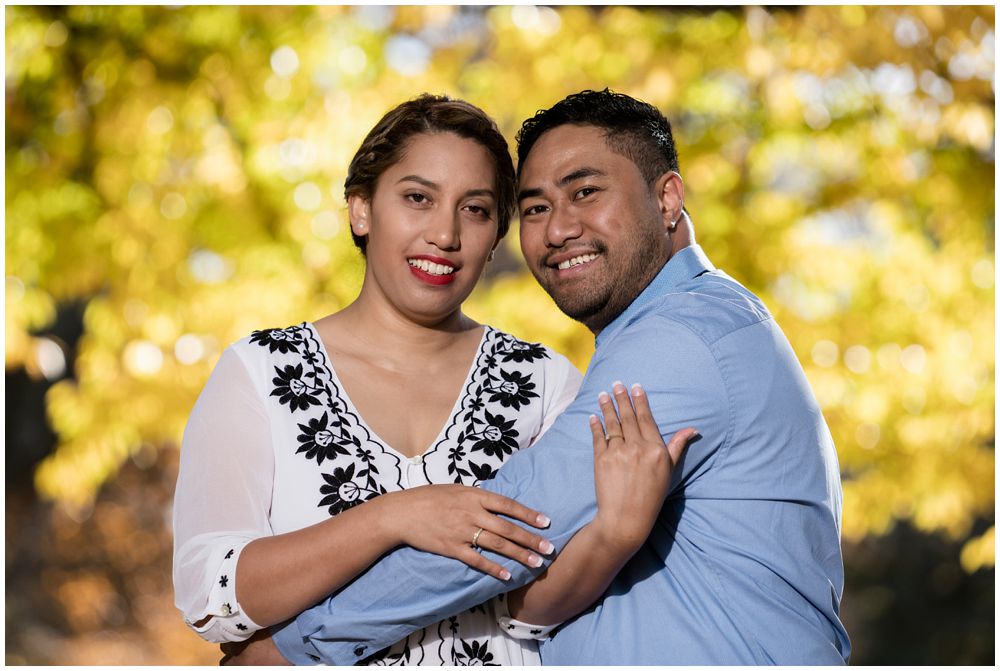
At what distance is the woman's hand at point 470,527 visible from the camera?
6.49ft

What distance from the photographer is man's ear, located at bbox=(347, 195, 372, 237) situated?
261cm

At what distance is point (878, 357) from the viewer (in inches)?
203

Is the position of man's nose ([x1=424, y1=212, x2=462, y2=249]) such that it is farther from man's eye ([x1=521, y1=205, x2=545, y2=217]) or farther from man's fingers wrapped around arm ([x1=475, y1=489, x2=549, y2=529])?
man's fingers wrapped around arm ([x1=475, y1=489, x2=549, y2=529])

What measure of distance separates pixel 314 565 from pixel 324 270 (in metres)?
3.27

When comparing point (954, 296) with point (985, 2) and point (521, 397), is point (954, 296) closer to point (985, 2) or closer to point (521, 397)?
point (985, 2)

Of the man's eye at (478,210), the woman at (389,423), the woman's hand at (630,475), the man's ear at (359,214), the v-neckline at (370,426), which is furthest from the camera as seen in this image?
the man's ear at (359,214)

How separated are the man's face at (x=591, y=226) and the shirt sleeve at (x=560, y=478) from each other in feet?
0.92

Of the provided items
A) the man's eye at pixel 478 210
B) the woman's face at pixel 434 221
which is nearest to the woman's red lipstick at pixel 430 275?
the woman's face at pixel 434 221

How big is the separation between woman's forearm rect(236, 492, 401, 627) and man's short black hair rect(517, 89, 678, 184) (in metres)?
0.96

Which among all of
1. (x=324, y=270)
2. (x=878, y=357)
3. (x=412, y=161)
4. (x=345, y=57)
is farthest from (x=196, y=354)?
(x=878, y=357)

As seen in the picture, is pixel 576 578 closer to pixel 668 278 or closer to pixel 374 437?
pixel 374 437

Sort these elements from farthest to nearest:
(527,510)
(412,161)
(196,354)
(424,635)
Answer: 1. (196,354)
2. (412,161)
3. (424,635)
4. (527,510)

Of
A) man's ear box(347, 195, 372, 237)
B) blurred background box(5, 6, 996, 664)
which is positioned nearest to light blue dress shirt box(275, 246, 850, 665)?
man's ear box(347, 195, 372, 237)

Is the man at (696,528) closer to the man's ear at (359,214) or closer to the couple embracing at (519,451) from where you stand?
the couple embracing at (519,451)
